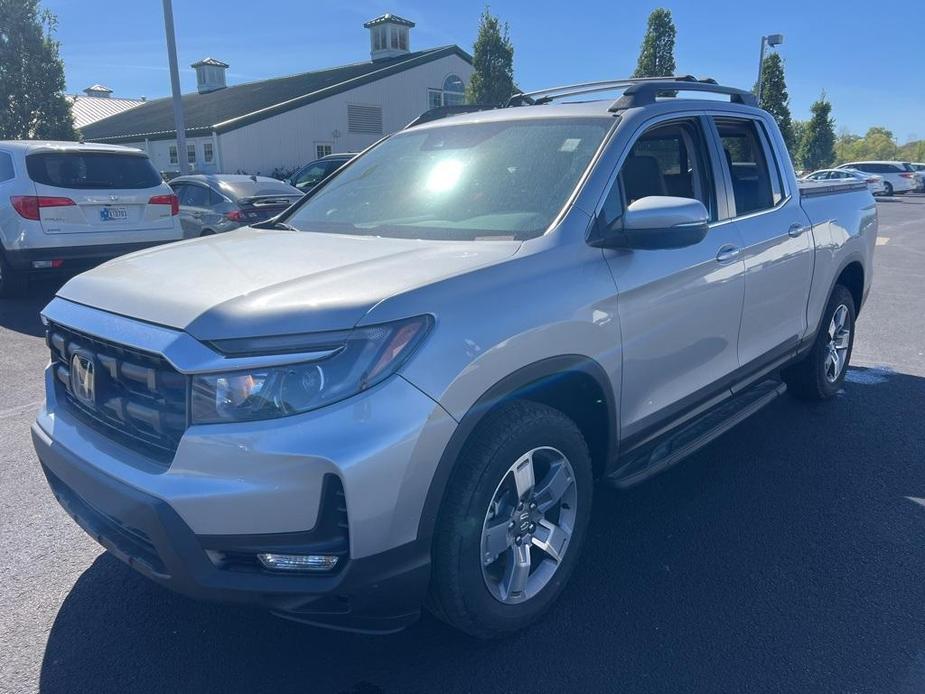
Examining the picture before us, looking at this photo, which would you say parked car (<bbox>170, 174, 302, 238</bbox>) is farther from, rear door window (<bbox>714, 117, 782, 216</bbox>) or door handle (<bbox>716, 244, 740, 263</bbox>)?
door handle (<bbox>716, 244, 740, 263</bbox>)

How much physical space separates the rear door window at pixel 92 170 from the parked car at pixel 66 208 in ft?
0.03

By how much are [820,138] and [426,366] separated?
49.2m

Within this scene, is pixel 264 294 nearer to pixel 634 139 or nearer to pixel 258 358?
pixel 258 358

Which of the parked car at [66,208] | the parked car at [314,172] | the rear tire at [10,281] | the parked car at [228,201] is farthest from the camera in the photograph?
the parked car at [314,172]

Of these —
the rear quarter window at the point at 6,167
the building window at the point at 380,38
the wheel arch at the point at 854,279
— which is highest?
the building window at the point at 380,38

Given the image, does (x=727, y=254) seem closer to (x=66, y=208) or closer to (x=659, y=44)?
(x=66, y=208)

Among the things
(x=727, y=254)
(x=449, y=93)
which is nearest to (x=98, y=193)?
(x=727, y=254)

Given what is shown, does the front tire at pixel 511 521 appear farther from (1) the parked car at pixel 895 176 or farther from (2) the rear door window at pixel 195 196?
(1) the parked car at pixel 895 176

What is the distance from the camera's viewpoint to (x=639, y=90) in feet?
11.3

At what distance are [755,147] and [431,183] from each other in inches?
85.4

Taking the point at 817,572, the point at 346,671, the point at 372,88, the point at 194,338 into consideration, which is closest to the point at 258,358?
the point at 194,338

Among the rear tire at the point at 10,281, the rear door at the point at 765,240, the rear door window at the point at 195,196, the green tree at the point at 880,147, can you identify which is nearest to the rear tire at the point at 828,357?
the rear door at the point at 765,240

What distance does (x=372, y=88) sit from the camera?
31.5 m

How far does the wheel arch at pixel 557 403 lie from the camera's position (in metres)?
2.29
